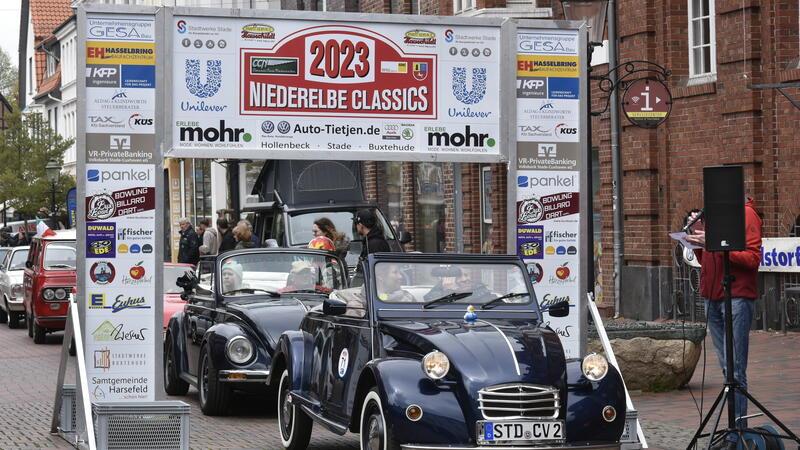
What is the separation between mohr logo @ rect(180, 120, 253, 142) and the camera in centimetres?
1183

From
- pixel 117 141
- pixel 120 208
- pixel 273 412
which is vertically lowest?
pixel 273 412

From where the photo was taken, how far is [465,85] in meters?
12.5

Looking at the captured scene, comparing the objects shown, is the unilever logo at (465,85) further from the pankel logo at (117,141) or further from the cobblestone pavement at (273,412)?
the cobblestone pavement at (273,412)

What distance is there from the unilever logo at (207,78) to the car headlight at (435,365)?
358cm

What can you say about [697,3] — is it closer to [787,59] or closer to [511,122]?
[787,59]

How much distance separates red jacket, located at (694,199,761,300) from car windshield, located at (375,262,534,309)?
1.50 metres

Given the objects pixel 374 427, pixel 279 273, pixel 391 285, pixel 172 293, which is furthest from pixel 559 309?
pixel 172 293

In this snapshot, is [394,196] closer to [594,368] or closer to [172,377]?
[172,377]

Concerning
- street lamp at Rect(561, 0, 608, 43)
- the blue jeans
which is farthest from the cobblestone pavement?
street lamp at Rect(561, 0, 608, 43)

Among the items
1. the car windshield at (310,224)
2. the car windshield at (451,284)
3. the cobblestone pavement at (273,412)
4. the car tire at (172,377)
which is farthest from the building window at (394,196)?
the car windshield at (451,284)

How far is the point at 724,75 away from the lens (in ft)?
72.2

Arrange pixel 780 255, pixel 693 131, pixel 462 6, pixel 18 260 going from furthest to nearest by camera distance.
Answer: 1. pixel 462 6
2. pixel 18 260
3. pixel 693 131
4. pixel 780 255

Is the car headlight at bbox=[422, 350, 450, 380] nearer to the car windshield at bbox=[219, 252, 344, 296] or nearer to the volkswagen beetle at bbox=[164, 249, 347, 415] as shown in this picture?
the volkswagen beetle at bbox=[164, 249, 347, 415]

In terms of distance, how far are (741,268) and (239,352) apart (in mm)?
4771
